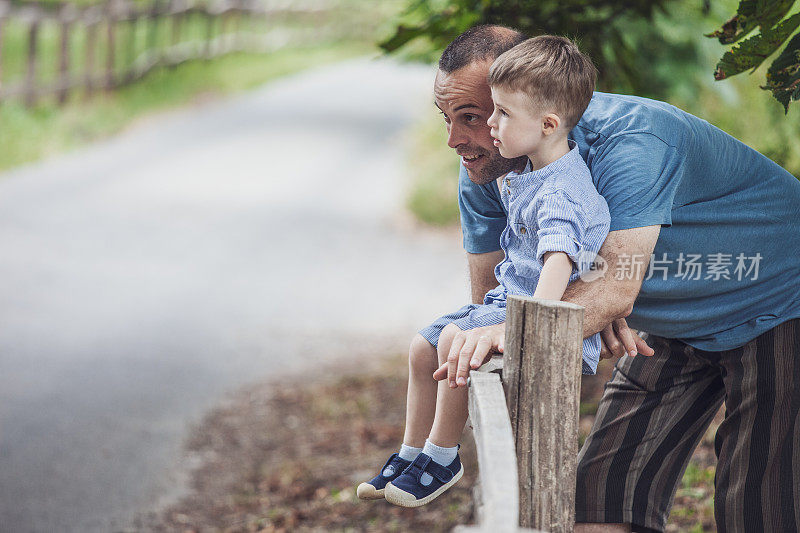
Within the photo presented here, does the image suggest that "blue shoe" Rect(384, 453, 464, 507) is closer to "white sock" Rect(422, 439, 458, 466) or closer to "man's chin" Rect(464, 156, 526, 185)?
"white sock" Rect(422, 439, 458, 466)

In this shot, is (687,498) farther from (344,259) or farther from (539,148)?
(344,259)

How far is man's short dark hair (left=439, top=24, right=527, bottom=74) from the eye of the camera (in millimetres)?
2328

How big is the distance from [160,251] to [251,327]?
6.07 ft

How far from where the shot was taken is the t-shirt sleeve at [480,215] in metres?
2.67

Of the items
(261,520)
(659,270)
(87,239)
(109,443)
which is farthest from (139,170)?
(659,270)

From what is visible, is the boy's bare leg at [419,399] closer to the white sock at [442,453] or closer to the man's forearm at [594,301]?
the white sock at [442,453]

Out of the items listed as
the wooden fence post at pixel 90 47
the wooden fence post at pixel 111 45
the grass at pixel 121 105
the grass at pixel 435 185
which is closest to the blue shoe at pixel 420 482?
the grass at pixel 435 185

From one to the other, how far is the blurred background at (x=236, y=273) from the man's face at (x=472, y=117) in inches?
46.4

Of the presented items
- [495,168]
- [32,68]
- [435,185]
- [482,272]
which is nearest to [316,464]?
[482,272]

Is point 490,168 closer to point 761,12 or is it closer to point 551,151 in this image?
point 551,151

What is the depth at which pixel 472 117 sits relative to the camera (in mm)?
2357

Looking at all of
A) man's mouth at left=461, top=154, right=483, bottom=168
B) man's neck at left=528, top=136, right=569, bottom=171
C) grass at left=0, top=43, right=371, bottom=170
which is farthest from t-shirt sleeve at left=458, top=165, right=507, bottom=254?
grass at left=0, top=43, right=371, bottom=170

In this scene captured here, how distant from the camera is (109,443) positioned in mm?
5578

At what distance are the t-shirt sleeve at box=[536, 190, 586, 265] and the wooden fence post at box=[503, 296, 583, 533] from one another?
0.65 feet
